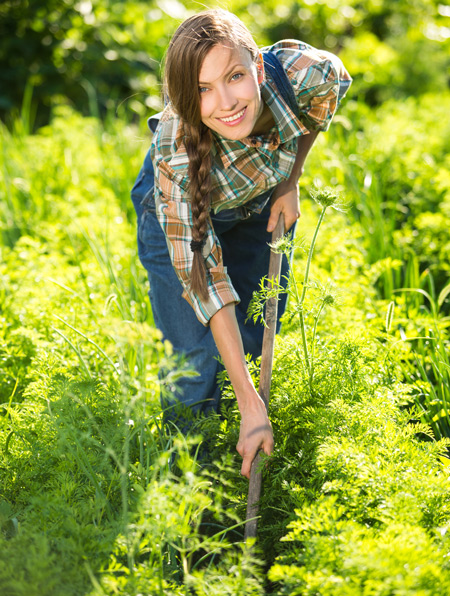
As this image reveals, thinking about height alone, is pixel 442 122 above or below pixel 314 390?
above

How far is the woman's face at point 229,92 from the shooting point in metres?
1.67

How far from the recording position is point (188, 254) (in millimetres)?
1783

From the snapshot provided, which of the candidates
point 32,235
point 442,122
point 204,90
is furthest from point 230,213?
point 442,122

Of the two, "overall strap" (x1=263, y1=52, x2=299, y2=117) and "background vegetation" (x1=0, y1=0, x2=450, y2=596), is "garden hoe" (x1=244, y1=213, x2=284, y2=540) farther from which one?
"overall strap" (x1=263, y1=52, x2=299, y2=117)

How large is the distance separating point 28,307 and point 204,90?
111cm

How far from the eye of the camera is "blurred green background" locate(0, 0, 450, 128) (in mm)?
5383

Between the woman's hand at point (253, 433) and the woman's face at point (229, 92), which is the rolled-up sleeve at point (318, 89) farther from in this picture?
the woman's hand at point (253, 433)

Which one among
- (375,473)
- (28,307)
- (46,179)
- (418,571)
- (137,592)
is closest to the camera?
(418,571)

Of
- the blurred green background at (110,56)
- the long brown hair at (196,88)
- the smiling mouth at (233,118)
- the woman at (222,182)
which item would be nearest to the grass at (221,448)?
the woman at (222,182)

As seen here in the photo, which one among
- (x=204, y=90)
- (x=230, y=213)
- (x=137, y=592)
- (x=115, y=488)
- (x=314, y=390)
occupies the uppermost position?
(x=204, y=90)

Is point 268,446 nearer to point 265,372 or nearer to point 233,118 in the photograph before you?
point 265,372

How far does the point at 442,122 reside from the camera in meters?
4.01

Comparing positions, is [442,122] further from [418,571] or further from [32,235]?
[418,571]

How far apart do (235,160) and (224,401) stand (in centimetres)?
76
